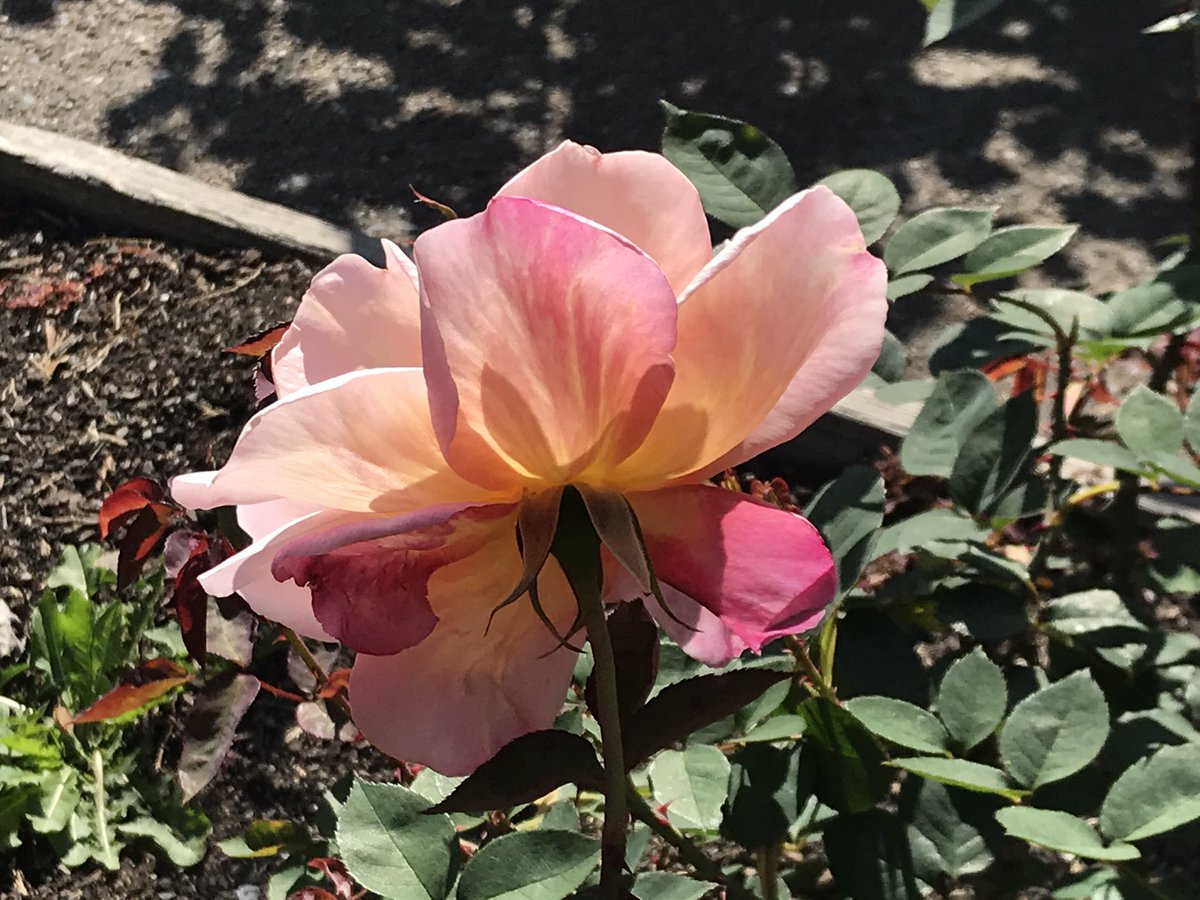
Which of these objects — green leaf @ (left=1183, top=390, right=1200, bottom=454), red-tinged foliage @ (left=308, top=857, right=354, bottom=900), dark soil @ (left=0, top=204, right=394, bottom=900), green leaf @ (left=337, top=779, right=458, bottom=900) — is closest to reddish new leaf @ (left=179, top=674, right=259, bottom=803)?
red-tinged foliage @ (left=308, top=857, right=354, bottom=900)

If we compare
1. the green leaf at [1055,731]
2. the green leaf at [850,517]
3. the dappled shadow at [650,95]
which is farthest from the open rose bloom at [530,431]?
the dappled shadow at [650,95]

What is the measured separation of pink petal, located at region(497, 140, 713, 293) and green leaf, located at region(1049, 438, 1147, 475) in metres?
0.61

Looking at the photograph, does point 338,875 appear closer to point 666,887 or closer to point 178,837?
point 666,887

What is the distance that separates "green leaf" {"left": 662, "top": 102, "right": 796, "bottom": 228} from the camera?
32.2 inches

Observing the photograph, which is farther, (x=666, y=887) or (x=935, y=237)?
(x=935, y=237)

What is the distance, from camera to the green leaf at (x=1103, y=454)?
889 millimetres

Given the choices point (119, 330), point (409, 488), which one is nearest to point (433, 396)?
point (409, 488)

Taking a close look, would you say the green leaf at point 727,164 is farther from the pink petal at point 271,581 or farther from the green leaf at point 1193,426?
the pink petal at point 271,581

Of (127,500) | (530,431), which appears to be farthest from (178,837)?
(530,431)

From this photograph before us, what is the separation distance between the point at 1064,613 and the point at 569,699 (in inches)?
19.1

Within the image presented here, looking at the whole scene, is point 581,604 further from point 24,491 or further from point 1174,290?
point 24,491

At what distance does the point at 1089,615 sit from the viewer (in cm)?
100

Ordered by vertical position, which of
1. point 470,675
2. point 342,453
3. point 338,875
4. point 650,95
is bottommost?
point 650,95

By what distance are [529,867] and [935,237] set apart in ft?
2.04
